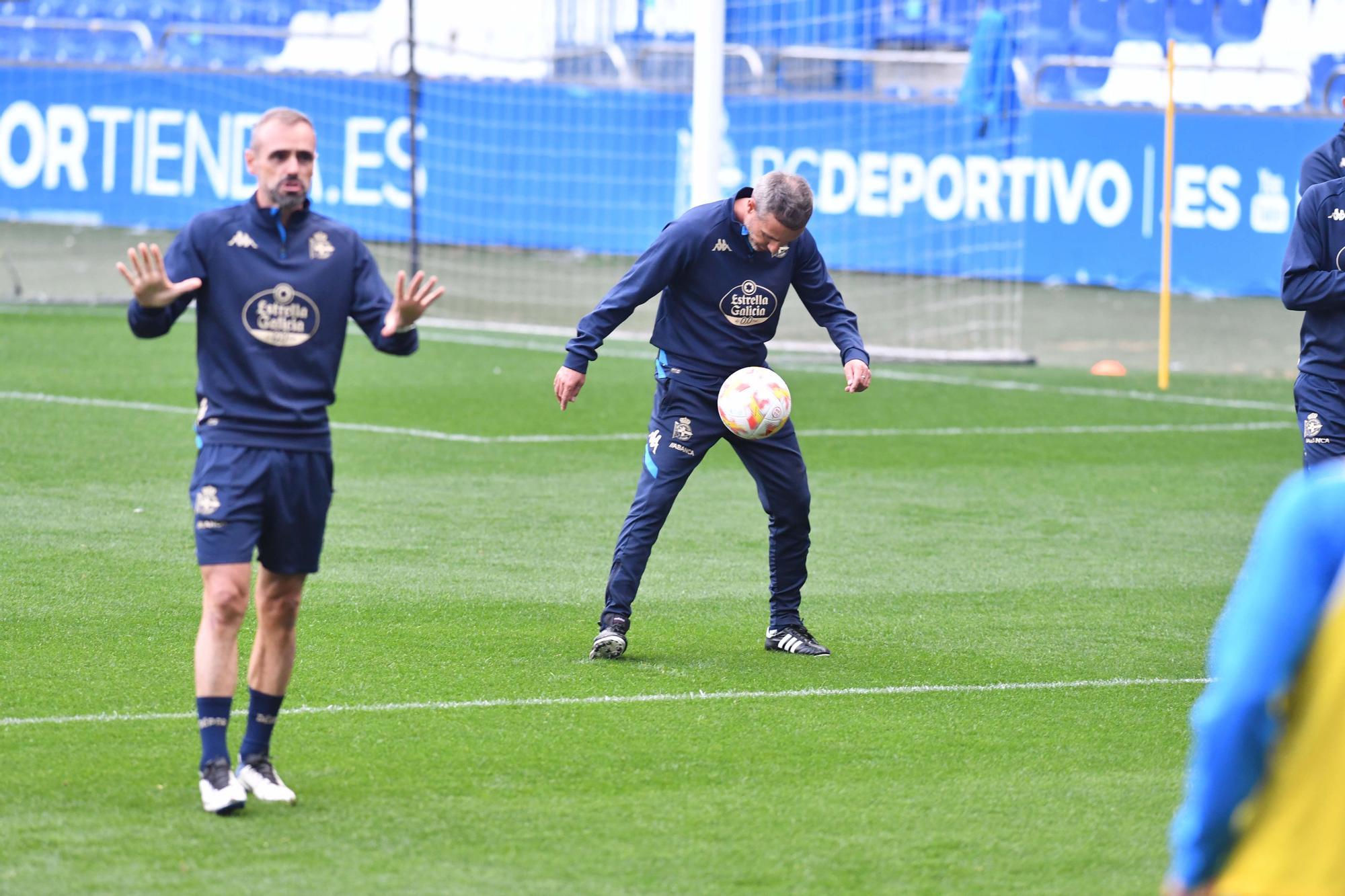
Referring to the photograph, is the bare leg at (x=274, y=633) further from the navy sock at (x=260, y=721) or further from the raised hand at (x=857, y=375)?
the raised hand at (x=857, y=375)

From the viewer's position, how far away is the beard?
4.98 m

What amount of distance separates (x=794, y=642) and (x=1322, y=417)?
6.92 feet

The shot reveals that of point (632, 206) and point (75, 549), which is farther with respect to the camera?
point (632, 206)

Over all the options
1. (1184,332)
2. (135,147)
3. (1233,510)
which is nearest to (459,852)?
(1233,510)

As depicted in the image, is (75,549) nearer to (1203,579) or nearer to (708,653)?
(708,653)

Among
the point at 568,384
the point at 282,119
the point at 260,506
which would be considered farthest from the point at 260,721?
the point at 568,384

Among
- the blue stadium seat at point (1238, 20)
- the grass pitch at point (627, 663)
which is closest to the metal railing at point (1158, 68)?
the blue stadium seat at point (1238, 20)

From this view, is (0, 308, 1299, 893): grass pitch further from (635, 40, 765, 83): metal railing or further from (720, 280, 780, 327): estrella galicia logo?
(635, 40, 765, 83): metal railing

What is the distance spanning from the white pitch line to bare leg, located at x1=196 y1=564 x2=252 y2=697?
1.08 metres

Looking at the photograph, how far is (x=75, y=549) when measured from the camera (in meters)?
8.86

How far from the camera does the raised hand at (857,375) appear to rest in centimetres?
720

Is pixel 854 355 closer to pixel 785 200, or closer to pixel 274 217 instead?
pixel 785 200

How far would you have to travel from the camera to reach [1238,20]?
75.2 feet

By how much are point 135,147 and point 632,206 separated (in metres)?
5.59
